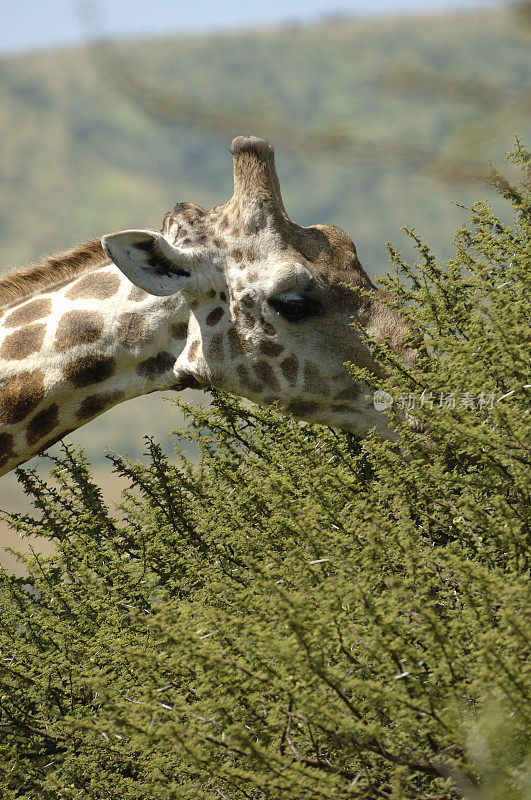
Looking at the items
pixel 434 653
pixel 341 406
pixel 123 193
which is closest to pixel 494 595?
pixel 434 653

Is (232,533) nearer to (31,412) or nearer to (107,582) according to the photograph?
(107,582)

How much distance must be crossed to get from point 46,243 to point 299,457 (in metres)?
113

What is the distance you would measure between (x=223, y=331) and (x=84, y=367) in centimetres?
66

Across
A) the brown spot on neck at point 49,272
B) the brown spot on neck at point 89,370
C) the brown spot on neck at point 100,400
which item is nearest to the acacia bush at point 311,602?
the brown spot on neck at point 100,400

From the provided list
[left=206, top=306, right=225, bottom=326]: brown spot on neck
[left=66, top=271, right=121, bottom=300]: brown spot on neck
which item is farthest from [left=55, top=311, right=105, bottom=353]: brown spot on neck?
[left=206, top=306, right=225, bottom=326]: brown spot on neck

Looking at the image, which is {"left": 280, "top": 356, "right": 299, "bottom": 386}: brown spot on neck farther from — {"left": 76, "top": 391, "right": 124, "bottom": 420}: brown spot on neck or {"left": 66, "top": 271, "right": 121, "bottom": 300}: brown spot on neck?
{"left": 66, "top": 271, "right": 121, "bottom": 300}: brown spot on neck

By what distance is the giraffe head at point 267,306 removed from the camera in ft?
13.6

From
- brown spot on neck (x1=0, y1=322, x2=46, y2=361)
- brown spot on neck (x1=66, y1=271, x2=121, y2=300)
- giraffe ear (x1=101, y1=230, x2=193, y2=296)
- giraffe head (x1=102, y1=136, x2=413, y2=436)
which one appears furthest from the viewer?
brown spot on neck (x1=66, y1=271, x2=121, y2=300)

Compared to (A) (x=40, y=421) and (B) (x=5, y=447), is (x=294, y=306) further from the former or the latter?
(B) (x=5, y=447)

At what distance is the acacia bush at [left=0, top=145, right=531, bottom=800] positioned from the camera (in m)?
2.11

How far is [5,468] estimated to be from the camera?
4.31m

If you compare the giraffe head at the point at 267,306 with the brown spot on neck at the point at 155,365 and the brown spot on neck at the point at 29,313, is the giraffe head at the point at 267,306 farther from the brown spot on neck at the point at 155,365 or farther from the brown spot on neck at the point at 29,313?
the brown spot on neck at the point at 29,313

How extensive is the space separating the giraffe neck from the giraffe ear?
0.57ft

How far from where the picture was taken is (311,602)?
246 cm
